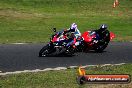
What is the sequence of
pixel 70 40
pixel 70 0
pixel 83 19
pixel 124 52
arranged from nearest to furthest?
pixel 70 40
pixel 124 52
pixel 83 19
pixel 70 0

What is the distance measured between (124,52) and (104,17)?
2022cm

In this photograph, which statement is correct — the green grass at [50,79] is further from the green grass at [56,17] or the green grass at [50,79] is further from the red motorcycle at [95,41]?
the green grass at [56,17]

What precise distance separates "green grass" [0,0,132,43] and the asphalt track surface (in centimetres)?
544

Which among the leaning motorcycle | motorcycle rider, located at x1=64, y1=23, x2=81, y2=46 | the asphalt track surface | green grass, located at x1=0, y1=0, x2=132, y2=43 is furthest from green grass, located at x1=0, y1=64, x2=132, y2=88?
green grass, located at x1=0, y1=0, x2=132, y2=43

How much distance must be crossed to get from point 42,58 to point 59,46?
3.73 feet

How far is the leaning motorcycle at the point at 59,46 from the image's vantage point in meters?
17.3

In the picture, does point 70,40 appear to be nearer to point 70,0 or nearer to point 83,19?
point 83,19

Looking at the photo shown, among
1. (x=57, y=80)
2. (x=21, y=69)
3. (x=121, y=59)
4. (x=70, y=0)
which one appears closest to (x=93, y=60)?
(x=121, y=59)

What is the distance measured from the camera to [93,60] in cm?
1680

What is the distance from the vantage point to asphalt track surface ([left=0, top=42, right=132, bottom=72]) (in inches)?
586

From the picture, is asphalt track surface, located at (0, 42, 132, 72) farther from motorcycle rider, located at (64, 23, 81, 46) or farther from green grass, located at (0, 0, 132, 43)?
green grass, located at (0, 0, 132, 43)

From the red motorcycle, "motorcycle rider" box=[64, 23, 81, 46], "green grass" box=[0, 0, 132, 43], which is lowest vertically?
"green grass" box=[0, 0, 132, 43]

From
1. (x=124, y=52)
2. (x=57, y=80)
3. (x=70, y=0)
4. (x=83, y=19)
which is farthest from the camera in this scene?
(x=70, y=0)

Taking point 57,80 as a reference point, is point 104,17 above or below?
below
